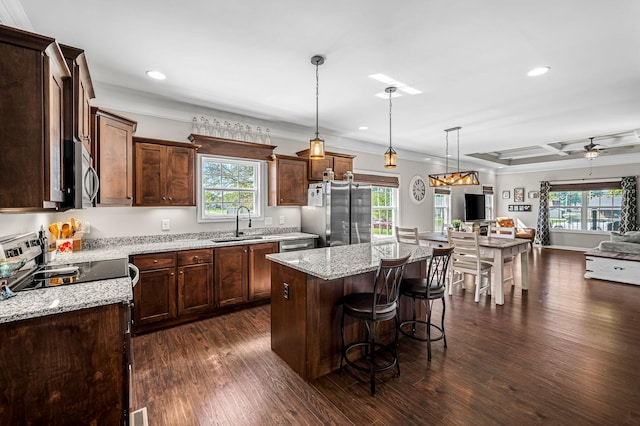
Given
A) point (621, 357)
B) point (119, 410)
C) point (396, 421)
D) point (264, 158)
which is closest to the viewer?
point (119, 410)

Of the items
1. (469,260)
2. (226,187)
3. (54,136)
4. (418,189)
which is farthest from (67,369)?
(418,189)

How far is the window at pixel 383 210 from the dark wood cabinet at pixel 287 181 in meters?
2.16

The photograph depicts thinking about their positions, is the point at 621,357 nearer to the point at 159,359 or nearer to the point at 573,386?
the point at 573,386

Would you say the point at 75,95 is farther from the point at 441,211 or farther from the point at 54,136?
the point at 441,211

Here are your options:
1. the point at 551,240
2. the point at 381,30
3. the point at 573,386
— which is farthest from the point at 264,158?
the point at 551,240

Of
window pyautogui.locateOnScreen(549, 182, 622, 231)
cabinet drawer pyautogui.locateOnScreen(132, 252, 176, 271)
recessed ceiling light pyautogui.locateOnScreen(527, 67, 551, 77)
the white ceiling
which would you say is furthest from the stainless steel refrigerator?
window pyautogui.locateOnScreen(549, 182, 622, 231)

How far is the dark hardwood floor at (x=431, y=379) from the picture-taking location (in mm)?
1893

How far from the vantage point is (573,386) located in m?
2.16

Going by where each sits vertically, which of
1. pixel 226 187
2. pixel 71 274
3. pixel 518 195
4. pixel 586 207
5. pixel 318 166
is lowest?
pixel 71 274

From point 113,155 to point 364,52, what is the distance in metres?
2.52

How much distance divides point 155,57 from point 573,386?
4.33 m

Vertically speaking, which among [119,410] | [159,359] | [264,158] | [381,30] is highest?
[381,30]

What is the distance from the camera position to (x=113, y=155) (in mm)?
2807

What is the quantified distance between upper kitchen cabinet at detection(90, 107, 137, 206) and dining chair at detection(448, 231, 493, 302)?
13.5 feet
